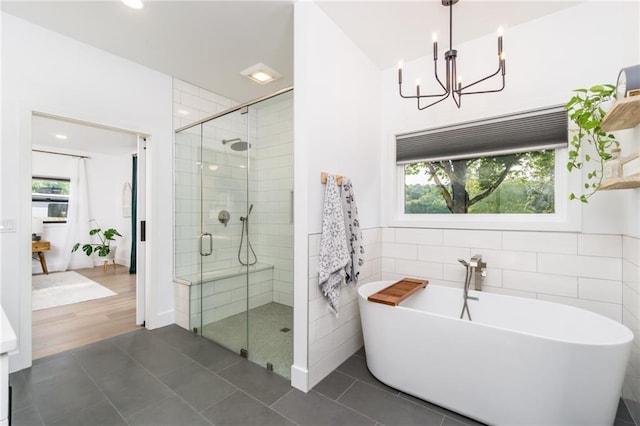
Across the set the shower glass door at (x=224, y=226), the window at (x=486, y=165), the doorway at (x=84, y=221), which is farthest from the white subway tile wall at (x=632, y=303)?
the doorway at (x=84, y=221)

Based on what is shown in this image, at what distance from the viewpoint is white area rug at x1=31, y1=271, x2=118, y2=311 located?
3.71m

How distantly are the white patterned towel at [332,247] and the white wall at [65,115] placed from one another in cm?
195

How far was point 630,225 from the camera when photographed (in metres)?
1.70

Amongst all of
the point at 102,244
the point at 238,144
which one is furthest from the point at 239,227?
the point at 102,244

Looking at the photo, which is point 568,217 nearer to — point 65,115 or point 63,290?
point 65,115

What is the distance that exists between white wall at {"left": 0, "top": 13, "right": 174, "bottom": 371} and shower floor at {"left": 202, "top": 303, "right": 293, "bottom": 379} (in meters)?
0.72

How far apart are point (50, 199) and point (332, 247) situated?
6.68 metres

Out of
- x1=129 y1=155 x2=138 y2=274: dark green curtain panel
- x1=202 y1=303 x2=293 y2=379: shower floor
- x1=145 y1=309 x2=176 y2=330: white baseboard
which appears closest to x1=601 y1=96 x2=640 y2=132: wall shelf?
x1=202 y1=303 x2=293 y2=379: shower floor

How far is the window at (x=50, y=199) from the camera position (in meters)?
5.57

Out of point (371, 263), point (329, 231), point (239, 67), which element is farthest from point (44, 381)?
point (239, 67)

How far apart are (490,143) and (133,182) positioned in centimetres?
615

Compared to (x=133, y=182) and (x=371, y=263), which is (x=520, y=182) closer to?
(x=371, y=263)

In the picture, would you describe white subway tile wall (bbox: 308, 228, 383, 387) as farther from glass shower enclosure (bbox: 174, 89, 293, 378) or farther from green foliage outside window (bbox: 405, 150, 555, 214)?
green foliage outside window (bbox: 405, 150, 555, 214)

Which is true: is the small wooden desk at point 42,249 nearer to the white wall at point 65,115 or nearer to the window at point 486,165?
the white wall at point 65,115
